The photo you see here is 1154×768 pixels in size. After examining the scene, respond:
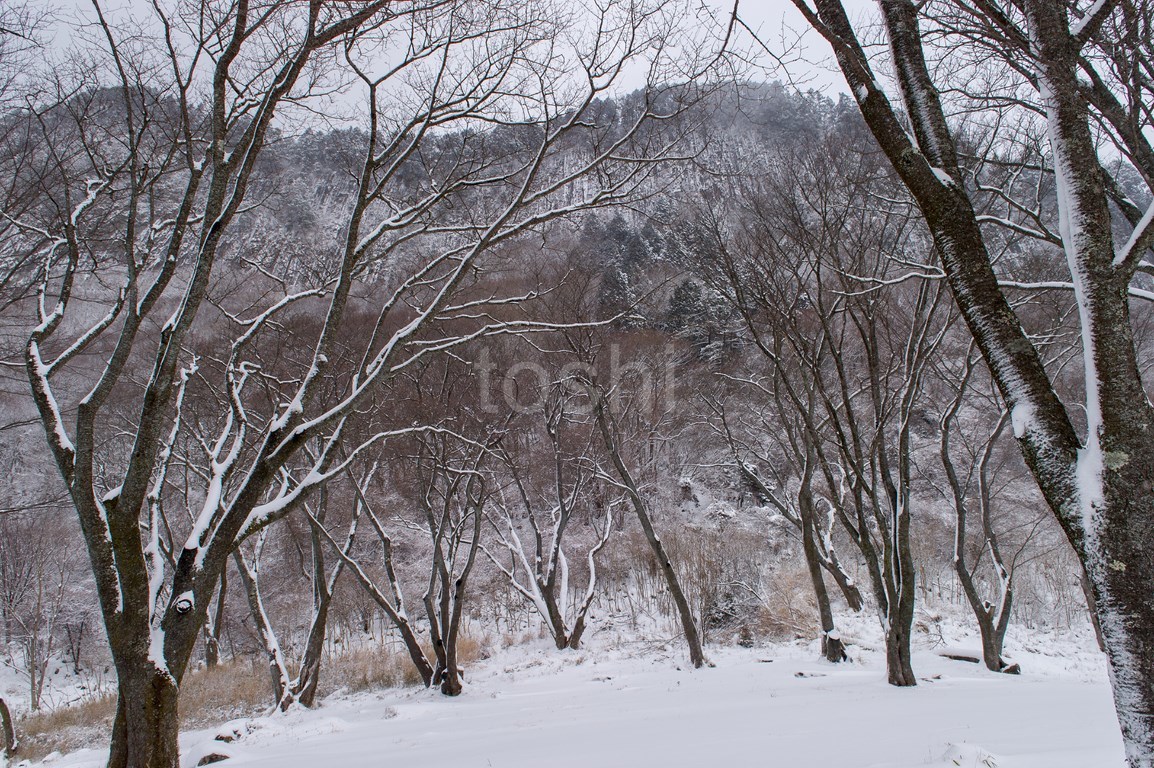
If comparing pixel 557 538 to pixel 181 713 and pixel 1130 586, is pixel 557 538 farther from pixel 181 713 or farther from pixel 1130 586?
pixel 1130 586

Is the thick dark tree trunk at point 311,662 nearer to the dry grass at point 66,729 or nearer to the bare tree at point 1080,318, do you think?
the dry grass at point 66,729

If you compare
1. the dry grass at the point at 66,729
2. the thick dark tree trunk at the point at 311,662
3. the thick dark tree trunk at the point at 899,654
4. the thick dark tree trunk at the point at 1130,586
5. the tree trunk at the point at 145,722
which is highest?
the thick dark tree trunk at the point at 1130,586

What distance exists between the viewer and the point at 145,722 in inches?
129

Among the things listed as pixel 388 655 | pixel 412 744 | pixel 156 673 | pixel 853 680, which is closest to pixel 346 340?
pixel 388 655

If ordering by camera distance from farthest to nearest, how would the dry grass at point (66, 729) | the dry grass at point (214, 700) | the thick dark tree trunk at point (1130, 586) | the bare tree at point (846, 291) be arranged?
the dry grass at point (214, 700)
the dry grass at point (66, 729)
the bare tree at point (846, 291)
the thick dark tree trunk at point (1130, 586)

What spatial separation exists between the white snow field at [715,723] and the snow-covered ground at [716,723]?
0.06ft

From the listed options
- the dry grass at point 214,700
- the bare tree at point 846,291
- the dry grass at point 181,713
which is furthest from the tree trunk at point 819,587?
the dry grass at point 181,713

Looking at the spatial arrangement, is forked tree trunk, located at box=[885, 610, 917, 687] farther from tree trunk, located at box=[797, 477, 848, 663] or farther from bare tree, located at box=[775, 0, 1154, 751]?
bare tree, located at box=[775, 0, 1154, 751]

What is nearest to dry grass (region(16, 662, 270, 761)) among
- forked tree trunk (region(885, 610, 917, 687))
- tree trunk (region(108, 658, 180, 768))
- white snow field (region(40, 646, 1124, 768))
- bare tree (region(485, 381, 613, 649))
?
white snow field (region(40, 646, 1124, 768))

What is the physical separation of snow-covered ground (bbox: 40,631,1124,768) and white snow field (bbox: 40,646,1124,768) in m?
0.02

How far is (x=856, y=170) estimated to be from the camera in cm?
695

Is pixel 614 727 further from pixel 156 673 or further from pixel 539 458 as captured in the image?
pixel 539 458

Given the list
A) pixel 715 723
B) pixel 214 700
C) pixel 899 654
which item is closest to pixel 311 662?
pixel 214 700

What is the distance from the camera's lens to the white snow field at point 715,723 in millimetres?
→ 3422
